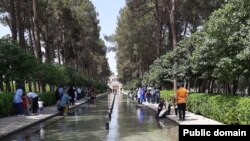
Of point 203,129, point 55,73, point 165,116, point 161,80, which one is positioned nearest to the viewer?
point 203,129

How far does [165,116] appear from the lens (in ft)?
81.1

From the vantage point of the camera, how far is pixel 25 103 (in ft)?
87.6

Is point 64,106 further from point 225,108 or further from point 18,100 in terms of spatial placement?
point 225,108

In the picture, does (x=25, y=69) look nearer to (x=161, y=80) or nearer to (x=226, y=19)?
(x=226, y=19)

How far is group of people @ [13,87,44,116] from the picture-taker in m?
25.9

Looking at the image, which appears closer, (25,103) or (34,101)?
(25,103)

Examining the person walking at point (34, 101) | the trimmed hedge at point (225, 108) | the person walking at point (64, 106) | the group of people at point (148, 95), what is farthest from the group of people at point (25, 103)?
the group of people at point (148, 95)

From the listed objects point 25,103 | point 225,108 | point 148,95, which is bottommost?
point 148,95

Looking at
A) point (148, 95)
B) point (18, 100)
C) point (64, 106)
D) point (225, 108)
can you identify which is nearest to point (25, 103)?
point (18, 100)

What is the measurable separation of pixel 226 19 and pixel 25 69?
12.7 metres

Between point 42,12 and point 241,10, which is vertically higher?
point 42,12

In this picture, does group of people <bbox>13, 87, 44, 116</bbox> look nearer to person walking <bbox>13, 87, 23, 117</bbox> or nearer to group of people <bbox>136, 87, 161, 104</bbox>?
person walking <bbox>13, 87, 23, 117</bbox>

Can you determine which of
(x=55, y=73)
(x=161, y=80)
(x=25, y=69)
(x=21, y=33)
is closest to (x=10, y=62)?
(x=25, y=69)

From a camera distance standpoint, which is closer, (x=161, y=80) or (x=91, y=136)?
(x=91, y=136)
